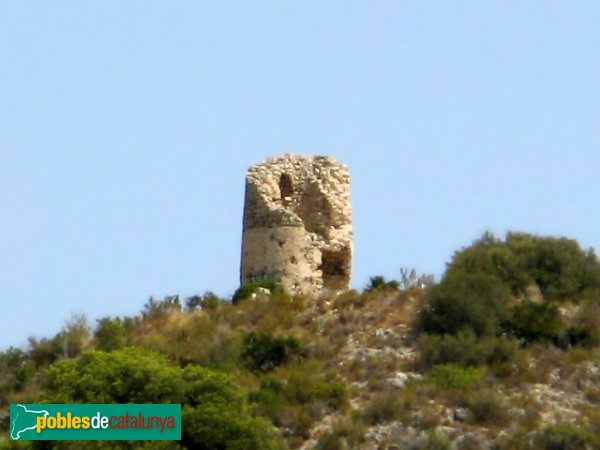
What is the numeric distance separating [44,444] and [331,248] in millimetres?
11275

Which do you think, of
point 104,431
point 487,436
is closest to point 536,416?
point 487,436

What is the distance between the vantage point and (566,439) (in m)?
40.4

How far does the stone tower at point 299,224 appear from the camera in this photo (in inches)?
1906

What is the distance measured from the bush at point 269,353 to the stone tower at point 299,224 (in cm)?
309

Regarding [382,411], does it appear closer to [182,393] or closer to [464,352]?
[464,352]

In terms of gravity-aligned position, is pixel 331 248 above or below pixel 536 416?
above

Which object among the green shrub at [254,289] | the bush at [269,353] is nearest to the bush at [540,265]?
the green shrub at [254,289]

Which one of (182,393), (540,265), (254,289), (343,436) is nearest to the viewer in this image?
(182,393)

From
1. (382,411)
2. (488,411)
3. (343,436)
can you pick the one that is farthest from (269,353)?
(488,411)

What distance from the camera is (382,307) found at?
4756 cm

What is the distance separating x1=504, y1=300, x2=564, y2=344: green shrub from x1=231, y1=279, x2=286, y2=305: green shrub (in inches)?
168

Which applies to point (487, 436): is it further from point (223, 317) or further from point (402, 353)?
point (223, 317)

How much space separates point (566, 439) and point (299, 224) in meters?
9.60

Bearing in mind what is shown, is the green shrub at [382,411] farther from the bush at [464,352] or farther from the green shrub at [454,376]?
the bush at [464,352]
